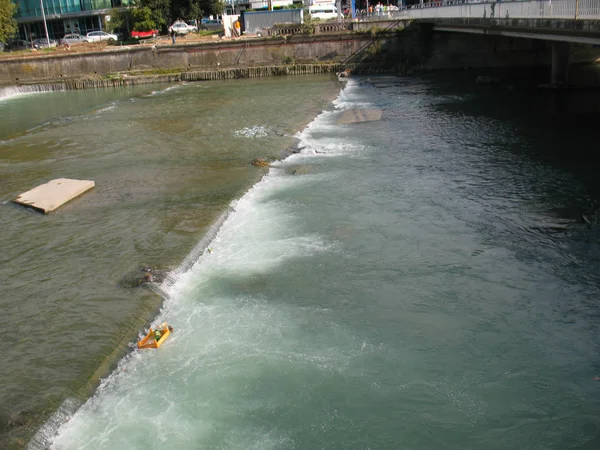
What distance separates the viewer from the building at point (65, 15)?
76062 mm

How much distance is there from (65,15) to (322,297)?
252ft

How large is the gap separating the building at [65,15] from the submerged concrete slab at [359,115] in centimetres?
5665

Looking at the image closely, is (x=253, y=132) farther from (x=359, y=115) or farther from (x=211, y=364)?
(x=211, y=364)

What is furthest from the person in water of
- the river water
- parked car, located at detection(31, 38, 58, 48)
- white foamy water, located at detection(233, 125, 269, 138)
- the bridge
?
parked car, located at detection(31, 38, 58, 48)

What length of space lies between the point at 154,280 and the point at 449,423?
6.48 metres

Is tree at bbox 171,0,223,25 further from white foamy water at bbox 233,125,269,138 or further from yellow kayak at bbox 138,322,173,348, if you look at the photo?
yellow kayak at bbox 138,322,173,348

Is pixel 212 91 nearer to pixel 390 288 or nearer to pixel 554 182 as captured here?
pixel 554 182

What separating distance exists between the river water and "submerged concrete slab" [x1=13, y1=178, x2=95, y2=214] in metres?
0.37

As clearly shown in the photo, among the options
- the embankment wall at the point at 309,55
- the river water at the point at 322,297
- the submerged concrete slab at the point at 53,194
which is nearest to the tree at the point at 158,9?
the embankment wall at the point at 309,55

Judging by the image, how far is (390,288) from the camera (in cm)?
1169

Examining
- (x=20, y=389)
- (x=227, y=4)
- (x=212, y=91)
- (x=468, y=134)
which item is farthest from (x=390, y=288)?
(x=227, y=4)

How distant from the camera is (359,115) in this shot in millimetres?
28547

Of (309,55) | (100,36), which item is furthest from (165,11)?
(309,55)

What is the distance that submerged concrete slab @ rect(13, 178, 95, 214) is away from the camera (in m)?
16.9
